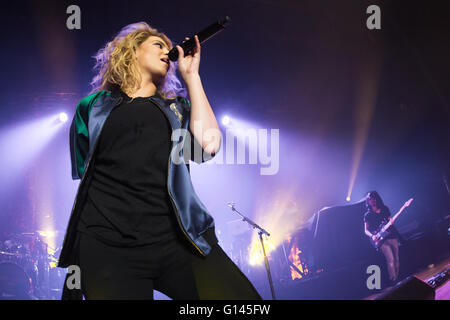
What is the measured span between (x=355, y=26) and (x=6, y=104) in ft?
19.4

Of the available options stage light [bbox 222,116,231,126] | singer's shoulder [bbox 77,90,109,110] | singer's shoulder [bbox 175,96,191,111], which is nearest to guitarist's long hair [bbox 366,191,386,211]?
stage light [bbox 222,116,231,126]

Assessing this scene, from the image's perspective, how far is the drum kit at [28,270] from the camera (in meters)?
4.59

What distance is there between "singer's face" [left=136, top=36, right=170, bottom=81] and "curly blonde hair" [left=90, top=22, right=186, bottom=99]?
3 centimetres

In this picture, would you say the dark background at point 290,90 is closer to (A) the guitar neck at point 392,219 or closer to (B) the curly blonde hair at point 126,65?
(A) the guitar neck at point 392,219

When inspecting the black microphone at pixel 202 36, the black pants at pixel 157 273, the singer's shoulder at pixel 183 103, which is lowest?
the black pants at pixel 157 273

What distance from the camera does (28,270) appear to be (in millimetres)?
4723

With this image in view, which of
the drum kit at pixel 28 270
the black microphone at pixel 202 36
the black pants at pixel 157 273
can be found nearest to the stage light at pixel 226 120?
the drum kit at pixel 28 270

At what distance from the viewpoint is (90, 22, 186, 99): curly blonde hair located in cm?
138

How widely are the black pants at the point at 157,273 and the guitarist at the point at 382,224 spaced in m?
5.00

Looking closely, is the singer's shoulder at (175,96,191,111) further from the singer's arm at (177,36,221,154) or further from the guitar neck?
the guitar neck

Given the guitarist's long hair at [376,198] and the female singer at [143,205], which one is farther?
the guitarist's long hair at [376,198]

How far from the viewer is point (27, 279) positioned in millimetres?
4672

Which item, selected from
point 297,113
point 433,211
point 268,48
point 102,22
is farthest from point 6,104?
point 433,211

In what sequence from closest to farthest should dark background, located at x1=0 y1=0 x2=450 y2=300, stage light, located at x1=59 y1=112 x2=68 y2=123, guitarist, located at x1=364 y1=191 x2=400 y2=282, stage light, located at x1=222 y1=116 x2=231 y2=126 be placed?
dark background, located at x1=0 y1=0 x2=450 y2=300
guitarist, located at x1=364 y1=191 x2=400 y2=282
stage light, located at x1=59 y1=112 x2=68 y2=123
stage light, located at x1=222 y1=116 x2=231 y2=126
